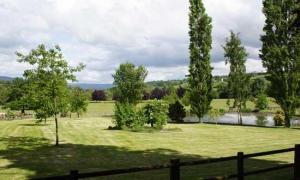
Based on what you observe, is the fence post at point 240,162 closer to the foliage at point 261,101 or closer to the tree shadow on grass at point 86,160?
the tree shadow on grass at point 86,160

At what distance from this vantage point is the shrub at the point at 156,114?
45219mm

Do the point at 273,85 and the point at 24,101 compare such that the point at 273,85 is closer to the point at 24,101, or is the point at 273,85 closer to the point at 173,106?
the point at 173,106

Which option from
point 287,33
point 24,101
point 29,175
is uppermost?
point 287,33

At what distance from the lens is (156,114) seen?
4534cm

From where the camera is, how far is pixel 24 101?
98.0ft

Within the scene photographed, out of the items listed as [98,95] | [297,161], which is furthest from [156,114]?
[98,95]

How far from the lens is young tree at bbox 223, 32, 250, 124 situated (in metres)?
65.6

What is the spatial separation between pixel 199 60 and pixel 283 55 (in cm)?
1496

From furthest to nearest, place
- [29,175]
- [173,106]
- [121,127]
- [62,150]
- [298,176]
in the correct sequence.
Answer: [173,106], [121,127], [62,150], [29,175], [298,176]

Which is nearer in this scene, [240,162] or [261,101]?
[240,162]

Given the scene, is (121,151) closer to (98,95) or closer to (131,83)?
(131,83)

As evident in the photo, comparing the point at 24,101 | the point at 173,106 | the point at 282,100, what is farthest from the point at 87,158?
the point at 173,106

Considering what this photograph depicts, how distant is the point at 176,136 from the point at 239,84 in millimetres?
30678

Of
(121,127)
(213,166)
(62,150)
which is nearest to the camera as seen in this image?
(213,166)
